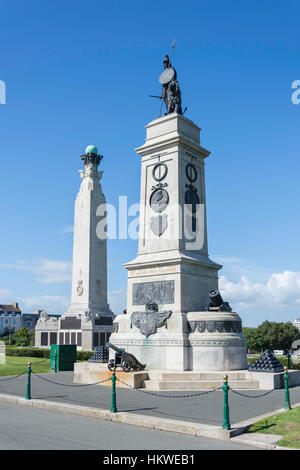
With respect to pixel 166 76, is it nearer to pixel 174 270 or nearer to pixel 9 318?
pixel 174 270

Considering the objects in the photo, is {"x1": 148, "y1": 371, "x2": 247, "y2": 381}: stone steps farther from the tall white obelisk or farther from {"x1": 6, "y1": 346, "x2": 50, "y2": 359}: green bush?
the tall white obelisk

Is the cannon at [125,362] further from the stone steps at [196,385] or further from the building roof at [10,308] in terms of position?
the building roof at [10,308]

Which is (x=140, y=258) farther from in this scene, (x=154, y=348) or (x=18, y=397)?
(x=18, y=397)

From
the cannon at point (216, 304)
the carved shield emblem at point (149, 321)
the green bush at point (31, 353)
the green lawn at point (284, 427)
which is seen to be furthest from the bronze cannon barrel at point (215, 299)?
the green bush at point (31, 353)

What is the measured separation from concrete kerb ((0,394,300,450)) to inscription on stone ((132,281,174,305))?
882 cm

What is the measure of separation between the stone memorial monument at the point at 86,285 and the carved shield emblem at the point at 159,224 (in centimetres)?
3471

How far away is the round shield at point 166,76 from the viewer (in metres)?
26.2

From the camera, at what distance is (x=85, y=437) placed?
33.3ft

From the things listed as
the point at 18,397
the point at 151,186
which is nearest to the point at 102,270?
the point at 151,186

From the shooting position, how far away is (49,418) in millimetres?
12352

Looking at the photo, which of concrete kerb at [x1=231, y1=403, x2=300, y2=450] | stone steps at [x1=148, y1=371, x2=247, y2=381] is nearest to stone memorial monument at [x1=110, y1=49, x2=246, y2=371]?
stone steps at [x1=148, y1=371, x2=247, y2=381]

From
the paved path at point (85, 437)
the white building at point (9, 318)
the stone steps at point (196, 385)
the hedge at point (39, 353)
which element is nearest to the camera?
the paved path at point (85, 437)

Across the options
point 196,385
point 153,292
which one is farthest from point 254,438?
point 153,292
